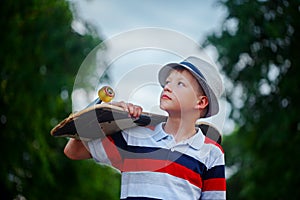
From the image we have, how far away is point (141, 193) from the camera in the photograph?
1.81 metres

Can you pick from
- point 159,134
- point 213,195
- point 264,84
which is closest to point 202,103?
point 159,134

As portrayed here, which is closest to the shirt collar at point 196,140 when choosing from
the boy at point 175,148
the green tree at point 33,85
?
the boy at point 175,148

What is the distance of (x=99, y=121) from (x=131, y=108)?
0.11 metres

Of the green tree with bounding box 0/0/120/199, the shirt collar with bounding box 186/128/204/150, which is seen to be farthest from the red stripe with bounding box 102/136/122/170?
the green tree with bounding box 0/0/120/199

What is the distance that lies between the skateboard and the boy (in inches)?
1.1

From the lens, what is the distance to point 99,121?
184 cm

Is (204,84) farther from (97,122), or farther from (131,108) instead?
(97,122)

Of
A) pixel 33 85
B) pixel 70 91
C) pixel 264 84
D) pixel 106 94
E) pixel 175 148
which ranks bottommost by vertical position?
pixel 175 148

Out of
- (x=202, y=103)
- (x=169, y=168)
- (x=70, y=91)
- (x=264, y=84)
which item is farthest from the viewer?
(x=264, y=84)

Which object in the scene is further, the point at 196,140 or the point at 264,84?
the point at 264,84

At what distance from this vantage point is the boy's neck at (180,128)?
1.92 meters

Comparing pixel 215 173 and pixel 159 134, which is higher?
pixel 159 134

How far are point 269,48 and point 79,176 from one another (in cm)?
414

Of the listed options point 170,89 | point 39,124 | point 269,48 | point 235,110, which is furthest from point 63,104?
point 170,89
